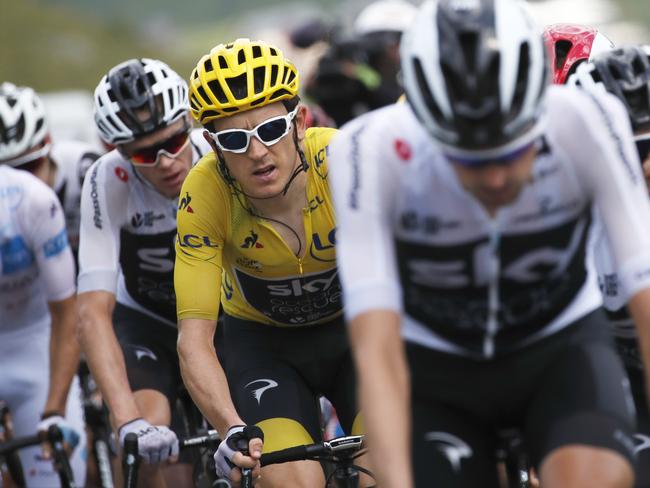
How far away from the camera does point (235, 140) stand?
5.70 m

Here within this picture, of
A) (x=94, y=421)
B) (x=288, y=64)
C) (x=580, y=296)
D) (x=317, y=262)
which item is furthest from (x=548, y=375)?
(x=94, y=421)

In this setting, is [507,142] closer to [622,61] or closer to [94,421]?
[622,61]

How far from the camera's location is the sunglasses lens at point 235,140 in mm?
5695

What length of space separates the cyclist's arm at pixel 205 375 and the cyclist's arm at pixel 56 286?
1.88 meters

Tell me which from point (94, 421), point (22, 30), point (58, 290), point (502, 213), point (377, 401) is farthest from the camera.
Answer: point (22, 30)

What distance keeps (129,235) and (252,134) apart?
1.67m

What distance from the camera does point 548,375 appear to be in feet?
Answer: 13.6

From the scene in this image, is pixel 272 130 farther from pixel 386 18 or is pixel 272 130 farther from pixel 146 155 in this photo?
pixel 386 18

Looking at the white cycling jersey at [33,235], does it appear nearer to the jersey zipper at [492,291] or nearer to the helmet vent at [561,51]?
the helmet vent at [561,51]

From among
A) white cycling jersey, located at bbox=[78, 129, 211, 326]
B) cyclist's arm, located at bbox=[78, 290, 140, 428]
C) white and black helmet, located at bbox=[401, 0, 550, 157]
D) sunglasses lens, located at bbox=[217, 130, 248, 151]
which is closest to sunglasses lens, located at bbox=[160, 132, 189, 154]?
white cycling jersey, located at bbox=[78, 129, 211, 326]

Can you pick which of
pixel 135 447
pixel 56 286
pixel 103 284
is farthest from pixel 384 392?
pixel 56 286

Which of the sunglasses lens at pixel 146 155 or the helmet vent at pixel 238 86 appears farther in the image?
the sunglasses lens at pixel 146 155

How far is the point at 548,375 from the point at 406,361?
44 centimetres

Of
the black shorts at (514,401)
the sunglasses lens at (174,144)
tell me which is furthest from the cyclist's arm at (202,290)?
the black shorts at (514,401)
